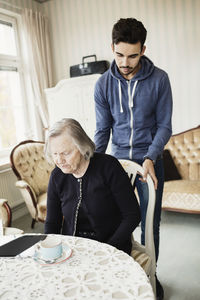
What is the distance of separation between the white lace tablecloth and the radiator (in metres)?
2.48

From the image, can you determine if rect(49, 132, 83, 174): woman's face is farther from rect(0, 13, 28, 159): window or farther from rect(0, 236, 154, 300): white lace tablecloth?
rect(0, 13, 28, 159): window

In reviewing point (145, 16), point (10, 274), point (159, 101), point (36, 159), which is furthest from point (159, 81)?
point (145, 16)

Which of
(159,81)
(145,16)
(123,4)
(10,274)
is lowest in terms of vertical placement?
(10,274)

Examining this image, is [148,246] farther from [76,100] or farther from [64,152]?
[76,100]

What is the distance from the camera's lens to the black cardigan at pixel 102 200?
123 centimetres

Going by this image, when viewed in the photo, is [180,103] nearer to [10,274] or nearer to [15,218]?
[15,218]

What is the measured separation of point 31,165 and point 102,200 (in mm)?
1926

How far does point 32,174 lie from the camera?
9.83 feet

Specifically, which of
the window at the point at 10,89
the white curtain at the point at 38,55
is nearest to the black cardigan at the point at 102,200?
the window at the point at 10,89

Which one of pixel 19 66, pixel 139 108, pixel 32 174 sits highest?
pixel 19 66

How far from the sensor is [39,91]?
3881 mm

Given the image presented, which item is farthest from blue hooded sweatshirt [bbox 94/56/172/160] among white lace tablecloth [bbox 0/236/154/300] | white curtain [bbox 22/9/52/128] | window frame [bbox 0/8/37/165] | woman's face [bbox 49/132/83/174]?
white curtain [bbox 22/9/52/128]

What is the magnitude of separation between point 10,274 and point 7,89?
3341 mm

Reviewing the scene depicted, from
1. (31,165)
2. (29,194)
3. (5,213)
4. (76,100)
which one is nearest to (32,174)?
(31,165)
